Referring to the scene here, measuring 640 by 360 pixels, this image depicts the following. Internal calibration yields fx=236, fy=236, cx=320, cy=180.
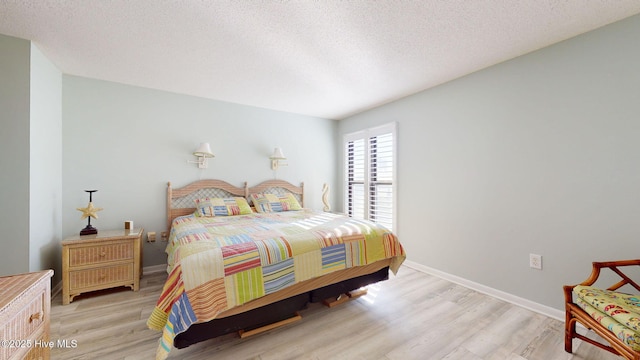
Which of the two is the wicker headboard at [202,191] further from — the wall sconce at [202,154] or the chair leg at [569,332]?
the chair leg at [569,332]

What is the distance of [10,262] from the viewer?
2096 millimetres

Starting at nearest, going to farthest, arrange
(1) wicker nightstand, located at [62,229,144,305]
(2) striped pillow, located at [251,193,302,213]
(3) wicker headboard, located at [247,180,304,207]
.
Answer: (1) wicker nightstand, located at [62,229,144,305] < (2) striped pillow, located at [251,193,302,213] < (3) wicker headboard, located at [247,180,304,207]

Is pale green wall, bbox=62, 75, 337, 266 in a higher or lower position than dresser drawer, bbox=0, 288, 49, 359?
higher

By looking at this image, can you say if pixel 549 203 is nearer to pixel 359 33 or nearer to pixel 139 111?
→ pixel 359 33

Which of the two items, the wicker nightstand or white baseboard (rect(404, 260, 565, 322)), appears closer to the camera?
white baseboard (rect(404, 260, 565, 322))

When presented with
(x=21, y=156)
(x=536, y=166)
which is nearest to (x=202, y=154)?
(x=21, y=156)

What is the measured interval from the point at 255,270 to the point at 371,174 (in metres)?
2.89

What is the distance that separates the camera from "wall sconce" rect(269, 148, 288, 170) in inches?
161

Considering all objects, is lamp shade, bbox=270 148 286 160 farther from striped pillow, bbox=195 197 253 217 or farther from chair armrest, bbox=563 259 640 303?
chair armrest, bbox=563 259 640 303

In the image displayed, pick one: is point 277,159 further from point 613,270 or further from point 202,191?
point 613,270

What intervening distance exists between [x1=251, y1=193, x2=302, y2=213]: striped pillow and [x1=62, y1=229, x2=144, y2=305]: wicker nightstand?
60.0 inches

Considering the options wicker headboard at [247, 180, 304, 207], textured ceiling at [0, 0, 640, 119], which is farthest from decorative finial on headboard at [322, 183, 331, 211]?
textured ceiling at [0, 0, 640, 119]

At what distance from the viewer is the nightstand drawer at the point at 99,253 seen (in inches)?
94.1

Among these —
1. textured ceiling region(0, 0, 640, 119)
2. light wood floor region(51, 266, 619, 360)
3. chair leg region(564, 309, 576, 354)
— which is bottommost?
light wood floor region(51, 266, 619, 360)
